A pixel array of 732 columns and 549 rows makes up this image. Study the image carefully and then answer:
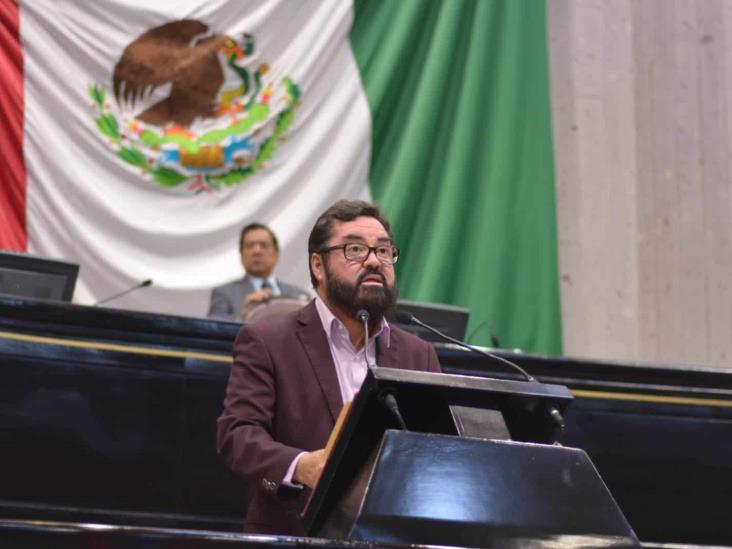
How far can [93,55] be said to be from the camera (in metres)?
5.78

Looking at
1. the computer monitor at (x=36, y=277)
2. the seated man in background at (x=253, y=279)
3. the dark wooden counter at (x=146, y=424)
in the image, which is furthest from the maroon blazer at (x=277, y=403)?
the seated man in background at (x=253, y=279)

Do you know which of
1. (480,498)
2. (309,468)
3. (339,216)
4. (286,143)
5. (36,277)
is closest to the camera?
(480,498)

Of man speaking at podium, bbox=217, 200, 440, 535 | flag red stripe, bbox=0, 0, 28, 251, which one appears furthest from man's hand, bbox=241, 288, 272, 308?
man speaking at podium, bbox=217, 200, 440, 535

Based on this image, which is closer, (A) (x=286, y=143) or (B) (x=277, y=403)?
(B) (x=277, y=403)

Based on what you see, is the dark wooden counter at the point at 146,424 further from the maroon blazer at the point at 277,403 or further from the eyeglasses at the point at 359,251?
the eyeglasses at the point at 359,251

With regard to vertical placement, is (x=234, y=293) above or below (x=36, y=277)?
below

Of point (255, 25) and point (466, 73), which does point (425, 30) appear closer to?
point (466, 73)

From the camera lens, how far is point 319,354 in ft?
8.77

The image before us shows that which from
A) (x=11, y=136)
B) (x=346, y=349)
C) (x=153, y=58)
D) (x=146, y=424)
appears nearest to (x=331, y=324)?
(x=346, y=349)

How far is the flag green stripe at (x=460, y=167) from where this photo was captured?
602 centimetres

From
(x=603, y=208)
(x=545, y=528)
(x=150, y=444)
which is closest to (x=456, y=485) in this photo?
(x=545, y=528)

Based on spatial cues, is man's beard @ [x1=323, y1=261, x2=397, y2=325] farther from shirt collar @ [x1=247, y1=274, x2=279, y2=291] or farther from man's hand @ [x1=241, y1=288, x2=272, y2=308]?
shirt collar @ [x1=247, y1=274, x2=279, y2=291]

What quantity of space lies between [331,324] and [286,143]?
11.2ft

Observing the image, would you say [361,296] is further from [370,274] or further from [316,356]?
[316,356]
